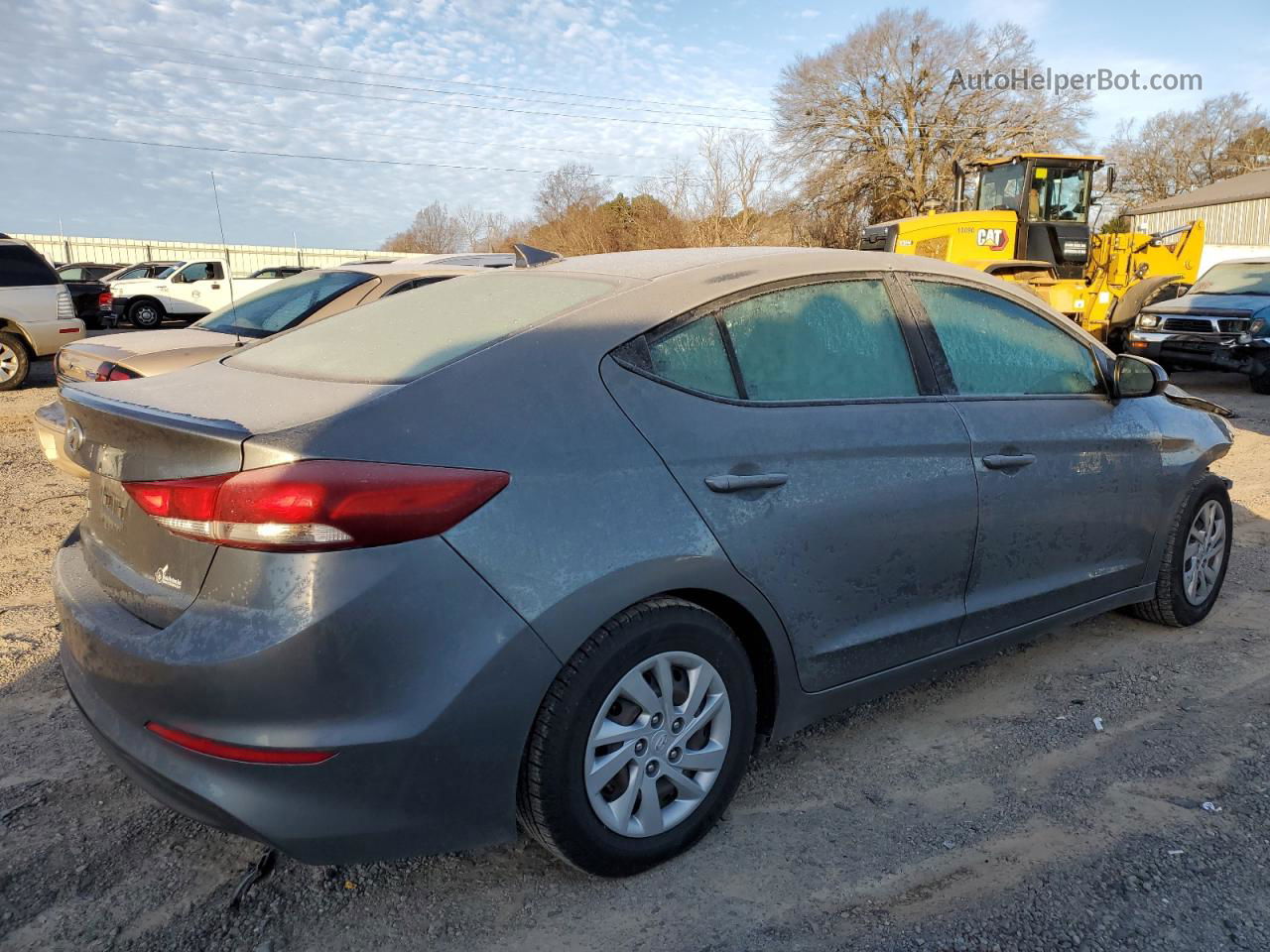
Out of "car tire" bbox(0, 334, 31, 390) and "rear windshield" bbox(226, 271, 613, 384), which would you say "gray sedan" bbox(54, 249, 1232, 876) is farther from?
"car tire" bbox(0, 334, 31, 390)

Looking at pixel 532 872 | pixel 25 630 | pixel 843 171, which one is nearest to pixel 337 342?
pixel 532 872

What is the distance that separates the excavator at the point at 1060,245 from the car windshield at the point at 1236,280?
823mm

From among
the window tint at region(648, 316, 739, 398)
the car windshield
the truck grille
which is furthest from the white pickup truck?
the window tint at region(648, 316, 739, 398)

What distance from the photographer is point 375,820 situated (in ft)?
6.86

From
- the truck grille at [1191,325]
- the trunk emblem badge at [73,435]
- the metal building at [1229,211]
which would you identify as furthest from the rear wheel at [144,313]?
the metal building at [1229,211]

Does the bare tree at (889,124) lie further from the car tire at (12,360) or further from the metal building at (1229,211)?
the car tire at (12,360)

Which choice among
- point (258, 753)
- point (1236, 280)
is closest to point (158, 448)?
point (258, 753)

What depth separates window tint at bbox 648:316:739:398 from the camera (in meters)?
2.55

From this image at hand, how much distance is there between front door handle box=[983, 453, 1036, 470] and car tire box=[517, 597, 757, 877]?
3.77 feet

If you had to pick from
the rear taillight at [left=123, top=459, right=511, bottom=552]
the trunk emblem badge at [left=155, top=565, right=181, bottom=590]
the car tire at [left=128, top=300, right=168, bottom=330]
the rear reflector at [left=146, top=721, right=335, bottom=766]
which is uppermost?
the rear taillight at [left=123, top=459, right=511, bottom=552]

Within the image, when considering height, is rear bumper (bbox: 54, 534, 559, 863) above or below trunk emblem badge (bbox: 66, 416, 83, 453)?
below

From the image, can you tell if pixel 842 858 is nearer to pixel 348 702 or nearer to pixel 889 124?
pixel 348 702

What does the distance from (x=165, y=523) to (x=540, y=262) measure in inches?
64.8

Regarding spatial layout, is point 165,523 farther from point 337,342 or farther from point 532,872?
point 532,872
